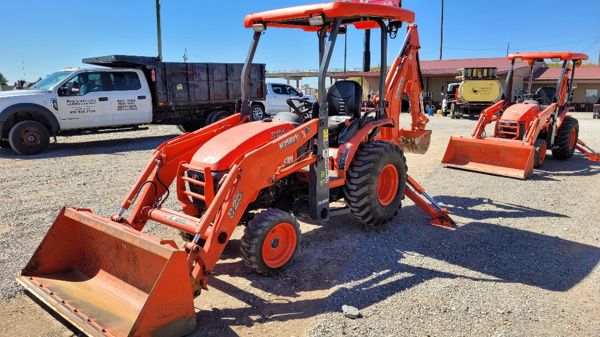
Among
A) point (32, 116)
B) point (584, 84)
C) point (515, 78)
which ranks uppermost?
point (515, 78)

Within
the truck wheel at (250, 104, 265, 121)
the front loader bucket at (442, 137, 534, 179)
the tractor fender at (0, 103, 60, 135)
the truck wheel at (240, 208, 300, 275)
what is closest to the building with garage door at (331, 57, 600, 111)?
the truck wheel at (250, 104, 265, 121)

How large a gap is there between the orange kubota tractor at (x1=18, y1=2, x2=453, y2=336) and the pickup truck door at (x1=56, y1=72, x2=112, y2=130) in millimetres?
7663

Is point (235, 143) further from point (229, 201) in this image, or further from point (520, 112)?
point (520, 112)

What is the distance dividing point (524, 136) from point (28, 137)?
11194mm

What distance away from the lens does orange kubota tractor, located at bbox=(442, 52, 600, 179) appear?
8703 mm

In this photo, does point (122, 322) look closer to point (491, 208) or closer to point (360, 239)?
point (360, 239)

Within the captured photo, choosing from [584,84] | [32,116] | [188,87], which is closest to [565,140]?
[188,87]

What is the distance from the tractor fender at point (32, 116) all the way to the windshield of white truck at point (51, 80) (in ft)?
2.26

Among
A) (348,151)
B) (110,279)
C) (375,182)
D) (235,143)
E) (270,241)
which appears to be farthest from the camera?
(375,182)

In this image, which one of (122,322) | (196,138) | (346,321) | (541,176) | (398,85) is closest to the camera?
(122,322)

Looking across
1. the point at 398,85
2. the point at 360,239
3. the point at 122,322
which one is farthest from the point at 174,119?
the point at 122,322

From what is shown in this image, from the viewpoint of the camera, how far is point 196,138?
4941 mm

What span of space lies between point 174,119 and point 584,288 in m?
11.6

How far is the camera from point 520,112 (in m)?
9.58
